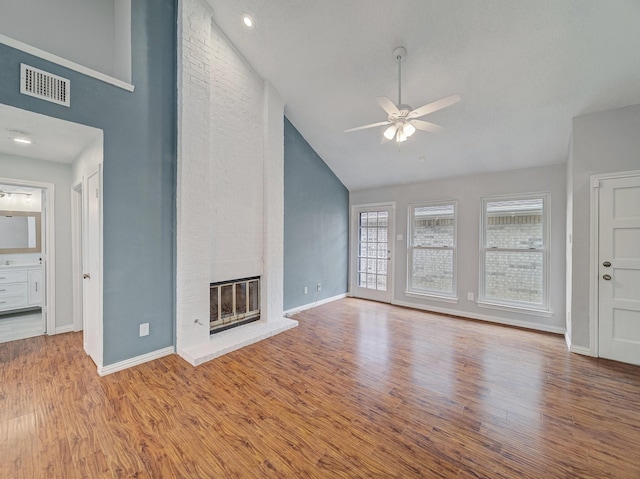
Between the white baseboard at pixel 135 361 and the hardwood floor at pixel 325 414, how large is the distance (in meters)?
0.09

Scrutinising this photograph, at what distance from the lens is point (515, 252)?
4.31 m

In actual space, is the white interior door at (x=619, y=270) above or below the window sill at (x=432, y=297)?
above

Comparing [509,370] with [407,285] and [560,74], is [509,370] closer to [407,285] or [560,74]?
[407,285]

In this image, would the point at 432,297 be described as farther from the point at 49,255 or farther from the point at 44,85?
the point at 49,255

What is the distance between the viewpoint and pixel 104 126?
264cm

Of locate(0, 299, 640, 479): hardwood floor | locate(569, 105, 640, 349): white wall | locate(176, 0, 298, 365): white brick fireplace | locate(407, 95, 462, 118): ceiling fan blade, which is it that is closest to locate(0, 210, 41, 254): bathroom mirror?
locate(0, 299, 640, 479): hardwood floor

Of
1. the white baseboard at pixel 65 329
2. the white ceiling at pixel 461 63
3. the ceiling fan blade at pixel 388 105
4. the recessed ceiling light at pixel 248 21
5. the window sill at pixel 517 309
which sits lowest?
the white baseboard at pixel 65 329

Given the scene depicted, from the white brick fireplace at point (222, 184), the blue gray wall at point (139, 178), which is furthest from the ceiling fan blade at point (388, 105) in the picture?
the blue gray wall at point (139, 178)

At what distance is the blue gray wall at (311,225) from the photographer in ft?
15.5

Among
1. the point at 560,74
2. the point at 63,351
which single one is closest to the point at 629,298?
the point at 560,74

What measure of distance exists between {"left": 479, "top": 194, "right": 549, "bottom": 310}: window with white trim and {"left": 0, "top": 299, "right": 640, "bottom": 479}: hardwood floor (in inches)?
41.4

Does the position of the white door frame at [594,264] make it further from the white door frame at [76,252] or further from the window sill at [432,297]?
the white door frame at [76,252]

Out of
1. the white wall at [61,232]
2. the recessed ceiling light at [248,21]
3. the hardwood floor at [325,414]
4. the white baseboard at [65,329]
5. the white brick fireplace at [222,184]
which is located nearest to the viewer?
the hardwood floor at [325,414]

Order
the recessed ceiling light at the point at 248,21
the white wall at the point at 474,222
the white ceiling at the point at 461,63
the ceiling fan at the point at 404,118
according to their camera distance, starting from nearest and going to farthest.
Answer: the ceiling fan at the point at 404,118 → the white ceiling at the point at 461,63 → the recessed ceiling light at the point at 248,21 → the white wall at the point at 474,222
